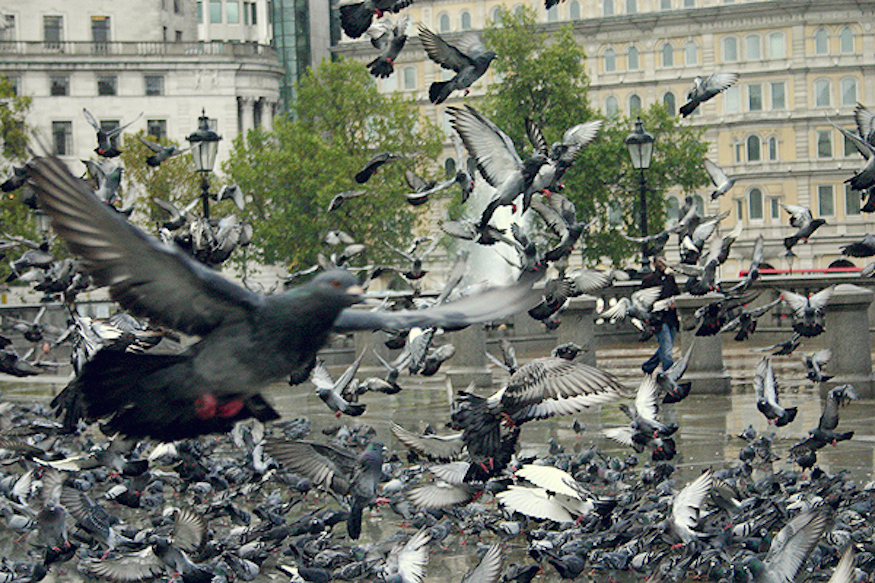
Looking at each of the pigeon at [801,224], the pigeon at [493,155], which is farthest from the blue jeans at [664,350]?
the pigeon at [493,155]

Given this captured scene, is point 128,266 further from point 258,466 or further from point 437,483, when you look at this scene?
point 258,466

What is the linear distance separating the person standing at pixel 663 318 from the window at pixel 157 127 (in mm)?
58924

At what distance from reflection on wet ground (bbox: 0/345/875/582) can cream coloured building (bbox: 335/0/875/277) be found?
5768cm

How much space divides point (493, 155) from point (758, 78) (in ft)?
230

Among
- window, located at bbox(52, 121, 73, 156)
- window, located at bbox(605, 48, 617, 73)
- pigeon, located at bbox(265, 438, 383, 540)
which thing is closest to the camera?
pigeon, located at bbox(265, 438, 383, 540)

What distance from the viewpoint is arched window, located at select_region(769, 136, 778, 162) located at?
3063 inches

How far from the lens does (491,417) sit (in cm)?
884

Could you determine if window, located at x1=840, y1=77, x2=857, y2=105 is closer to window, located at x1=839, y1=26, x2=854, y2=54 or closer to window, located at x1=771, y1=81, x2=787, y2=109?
window, located at x1=839, y1=26, x2=854, y2=54

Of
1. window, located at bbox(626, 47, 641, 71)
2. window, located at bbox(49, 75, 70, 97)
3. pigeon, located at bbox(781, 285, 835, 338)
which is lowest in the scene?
pigeon, located at bbox(781, 285, 835, 338)

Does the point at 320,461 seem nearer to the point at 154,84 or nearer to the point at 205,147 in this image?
the point at 205,147

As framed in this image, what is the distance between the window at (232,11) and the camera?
9312 centimetres

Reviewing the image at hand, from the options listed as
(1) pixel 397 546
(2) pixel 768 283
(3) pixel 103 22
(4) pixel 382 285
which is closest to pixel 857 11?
(4) pixel 382 285

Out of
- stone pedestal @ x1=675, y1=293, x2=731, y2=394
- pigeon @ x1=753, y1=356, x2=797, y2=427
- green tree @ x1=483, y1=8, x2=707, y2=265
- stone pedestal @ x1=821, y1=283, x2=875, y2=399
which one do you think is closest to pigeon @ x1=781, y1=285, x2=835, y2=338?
stone pedestal @ x1=821, y1=283, x2=875, y2=399

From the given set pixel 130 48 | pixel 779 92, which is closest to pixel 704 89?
pixel 130 48
